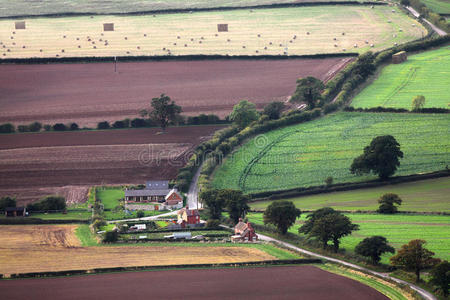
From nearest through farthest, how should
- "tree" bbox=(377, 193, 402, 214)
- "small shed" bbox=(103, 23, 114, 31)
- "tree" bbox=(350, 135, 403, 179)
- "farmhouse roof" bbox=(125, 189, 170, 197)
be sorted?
A: 1. "tree" bbox=(377, 193, 402, 214)
2. "farmhouse roof" bbox=(125, 189, 170, 197)
3. "tree" bbox=(350, 135, 403, 179)
4. "small shed" bbox=(103, 23, 114, 31)

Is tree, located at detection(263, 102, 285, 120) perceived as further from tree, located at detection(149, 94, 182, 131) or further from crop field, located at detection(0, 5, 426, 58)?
crop field, located at detection(0, 5, 426, 58)

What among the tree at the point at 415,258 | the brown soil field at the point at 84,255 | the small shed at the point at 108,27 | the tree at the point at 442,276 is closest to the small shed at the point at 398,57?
the small shed at the point at 108,27

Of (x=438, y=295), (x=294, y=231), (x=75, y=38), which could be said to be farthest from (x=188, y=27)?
(x=438, y=295)

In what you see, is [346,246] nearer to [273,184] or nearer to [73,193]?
[273,184]

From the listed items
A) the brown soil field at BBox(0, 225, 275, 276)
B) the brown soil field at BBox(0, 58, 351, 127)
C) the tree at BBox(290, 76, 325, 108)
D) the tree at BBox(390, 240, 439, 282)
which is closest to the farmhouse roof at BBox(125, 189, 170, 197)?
the brown soil field at BBox(0, 225, 275, 276)

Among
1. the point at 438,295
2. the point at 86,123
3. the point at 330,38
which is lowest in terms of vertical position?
the point at 438,295

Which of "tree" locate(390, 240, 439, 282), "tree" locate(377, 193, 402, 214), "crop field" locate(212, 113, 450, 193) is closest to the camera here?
"tree" locate(390, 240, 439, 282)
